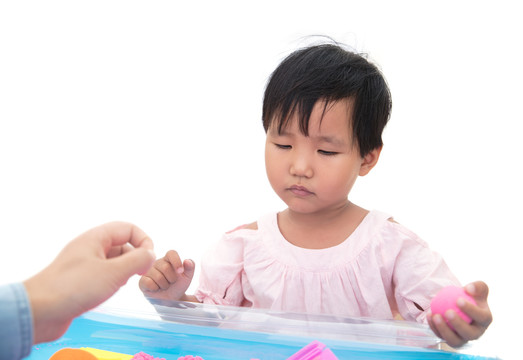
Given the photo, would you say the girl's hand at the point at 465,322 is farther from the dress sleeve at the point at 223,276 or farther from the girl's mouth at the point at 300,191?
the dress sleeve at the point at 223,276

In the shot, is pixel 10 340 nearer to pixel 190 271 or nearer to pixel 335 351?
pixel 335 351

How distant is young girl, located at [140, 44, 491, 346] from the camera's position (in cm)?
115

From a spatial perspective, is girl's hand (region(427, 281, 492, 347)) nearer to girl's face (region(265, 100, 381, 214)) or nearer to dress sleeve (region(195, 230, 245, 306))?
girl's face (region(265, 100, 381, 214))

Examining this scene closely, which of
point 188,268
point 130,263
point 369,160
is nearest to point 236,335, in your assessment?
point 188,268

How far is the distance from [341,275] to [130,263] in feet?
2.11

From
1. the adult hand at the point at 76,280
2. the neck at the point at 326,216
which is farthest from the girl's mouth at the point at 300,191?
the adult hand at the point at 76,280

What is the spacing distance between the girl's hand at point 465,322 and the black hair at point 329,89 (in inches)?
14.9

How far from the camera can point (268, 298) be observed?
1.25 m

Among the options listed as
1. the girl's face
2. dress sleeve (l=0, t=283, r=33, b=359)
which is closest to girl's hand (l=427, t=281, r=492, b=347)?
the girl's face

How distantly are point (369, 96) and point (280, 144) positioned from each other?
0.20 metres

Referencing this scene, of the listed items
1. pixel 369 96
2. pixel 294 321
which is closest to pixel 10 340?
pixel 294 321

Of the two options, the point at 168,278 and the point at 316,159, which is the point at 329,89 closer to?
the point at 316,159

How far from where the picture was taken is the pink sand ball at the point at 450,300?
92 cm

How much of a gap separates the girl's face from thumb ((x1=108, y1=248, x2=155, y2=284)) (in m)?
0.51
